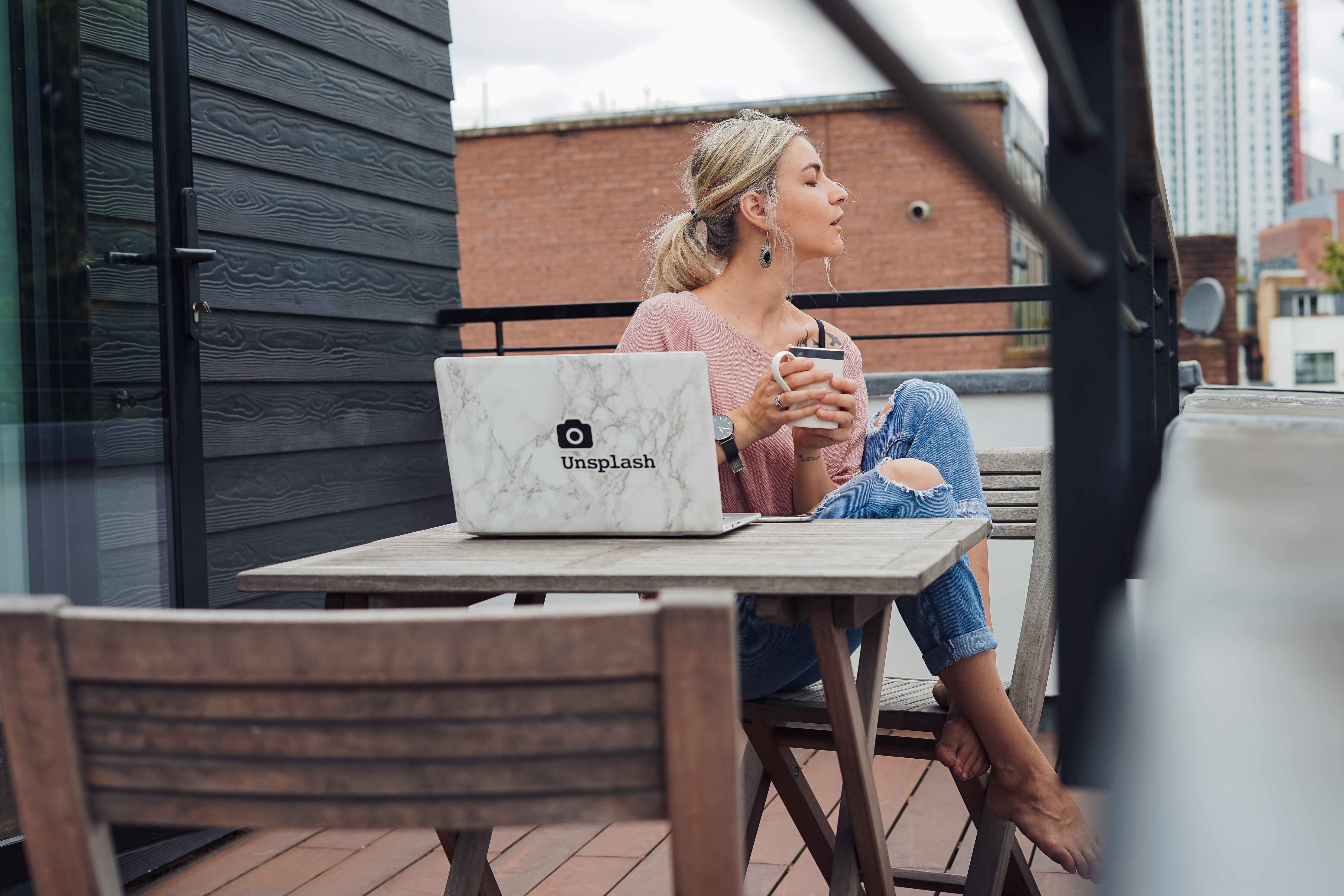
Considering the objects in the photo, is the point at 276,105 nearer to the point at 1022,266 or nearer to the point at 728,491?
the point at 728,491

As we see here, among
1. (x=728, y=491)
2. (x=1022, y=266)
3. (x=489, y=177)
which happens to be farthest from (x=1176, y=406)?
(x=489, y=177)

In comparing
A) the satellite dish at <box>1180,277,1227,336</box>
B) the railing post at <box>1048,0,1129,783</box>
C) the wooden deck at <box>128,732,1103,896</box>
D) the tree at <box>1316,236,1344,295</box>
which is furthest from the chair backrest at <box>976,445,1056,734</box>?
the tree at <box>1316,236,1344,295</box>

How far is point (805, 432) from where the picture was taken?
172 cm

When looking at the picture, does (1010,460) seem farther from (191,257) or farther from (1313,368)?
(1313,368)

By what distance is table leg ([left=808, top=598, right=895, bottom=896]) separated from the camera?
123 centimetres

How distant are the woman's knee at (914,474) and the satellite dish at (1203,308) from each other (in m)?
3.49

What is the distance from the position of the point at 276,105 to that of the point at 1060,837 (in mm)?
2386

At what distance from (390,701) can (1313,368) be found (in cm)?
3367

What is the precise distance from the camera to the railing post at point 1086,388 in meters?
0.59

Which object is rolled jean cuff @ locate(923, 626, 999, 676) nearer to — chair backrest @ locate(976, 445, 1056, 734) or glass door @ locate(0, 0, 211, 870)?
chair backrest @ locate(976, 445, 1056, 734)

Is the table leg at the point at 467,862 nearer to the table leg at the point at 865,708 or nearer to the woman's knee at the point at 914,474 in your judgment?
the table leg at the point at 865,708

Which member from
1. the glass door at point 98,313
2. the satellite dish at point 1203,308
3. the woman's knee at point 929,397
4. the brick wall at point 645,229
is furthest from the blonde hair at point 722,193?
the brick wall at point 645,229

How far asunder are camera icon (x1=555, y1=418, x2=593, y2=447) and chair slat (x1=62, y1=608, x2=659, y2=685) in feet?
2.47

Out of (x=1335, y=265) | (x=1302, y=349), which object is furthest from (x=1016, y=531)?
(x=1302, y=349)
